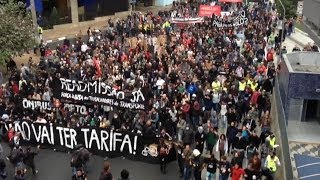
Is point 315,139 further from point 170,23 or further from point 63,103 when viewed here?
point 170,23

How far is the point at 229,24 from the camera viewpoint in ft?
95.1

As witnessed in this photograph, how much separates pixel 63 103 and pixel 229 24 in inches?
580

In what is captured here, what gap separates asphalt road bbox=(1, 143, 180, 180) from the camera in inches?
588

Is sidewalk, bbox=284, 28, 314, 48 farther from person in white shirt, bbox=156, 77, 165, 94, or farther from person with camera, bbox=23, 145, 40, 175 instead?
person with camera, bbox=23, 145, 40, 175

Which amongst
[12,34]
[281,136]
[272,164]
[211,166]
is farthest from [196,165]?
[12,34]

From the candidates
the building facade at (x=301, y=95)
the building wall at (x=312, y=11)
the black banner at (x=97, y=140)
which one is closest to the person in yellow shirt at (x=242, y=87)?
the building facade at (x=301, y=95)

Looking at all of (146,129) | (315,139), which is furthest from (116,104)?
(315,139)

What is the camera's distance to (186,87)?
1988cm

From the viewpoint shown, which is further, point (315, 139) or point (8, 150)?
point (8, 150)

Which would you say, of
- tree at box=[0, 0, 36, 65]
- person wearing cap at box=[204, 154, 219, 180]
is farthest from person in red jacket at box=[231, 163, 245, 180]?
tree at box=[0, 0, 36, 65]

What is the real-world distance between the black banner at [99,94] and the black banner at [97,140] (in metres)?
1.73

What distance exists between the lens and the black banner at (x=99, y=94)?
1612 cm

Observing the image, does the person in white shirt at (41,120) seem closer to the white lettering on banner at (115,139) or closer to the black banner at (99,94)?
the black banner at (99,94)

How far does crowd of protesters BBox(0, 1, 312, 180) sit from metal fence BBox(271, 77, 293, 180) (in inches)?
12.8
